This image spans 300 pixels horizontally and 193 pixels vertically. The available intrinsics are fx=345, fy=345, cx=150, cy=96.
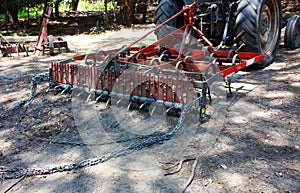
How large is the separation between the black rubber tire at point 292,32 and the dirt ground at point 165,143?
6.69 ft

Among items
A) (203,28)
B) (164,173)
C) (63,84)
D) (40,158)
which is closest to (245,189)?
(164,173)

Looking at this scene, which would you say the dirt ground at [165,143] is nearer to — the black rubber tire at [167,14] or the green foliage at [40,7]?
the black rubber tire at [167,14]

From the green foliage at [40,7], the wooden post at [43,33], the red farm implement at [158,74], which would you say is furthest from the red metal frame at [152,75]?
the green foliage at [40,7]

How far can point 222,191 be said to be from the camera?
8.55 ft

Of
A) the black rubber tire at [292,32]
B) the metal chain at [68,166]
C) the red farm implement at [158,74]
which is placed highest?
the black rubber tire at [292,32]

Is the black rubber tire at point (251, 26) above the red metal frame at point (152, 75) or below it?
above

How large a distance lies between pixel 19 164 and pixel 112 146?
882 mm

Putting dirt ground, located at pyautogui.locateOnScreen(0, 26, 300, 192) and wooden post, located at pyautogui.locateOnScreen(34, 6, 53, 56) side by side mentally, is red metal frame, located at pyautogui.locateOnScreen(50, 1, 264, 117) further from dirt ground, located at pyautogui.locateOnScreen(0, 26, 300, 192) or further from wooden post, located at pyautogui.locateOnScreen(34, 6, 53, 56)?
wooden post, located at pyautogui.locateOnScreen(34, 6, 53, 56)

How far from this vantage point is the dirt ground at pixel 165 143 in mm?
2771

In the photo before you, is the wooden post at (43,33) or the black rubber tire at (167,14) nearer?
the black rubber tire at (167,14)

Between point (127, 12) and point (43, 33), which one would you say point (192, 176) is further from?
point (127, 12)

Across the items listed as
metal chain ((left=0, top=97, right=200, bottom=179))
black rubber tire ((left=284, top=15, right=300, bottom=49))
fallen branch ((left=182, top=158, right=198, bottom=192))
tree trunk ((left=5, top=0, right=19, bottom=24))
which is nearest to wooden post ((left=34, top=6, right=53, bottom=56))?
black rubber tire ((left=284, top=15, right=300, bottom=49))

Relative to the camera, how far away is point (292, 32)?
716cm

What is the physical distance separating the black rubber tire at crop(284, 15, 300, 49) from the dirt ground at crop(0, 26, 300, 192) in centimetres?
204
